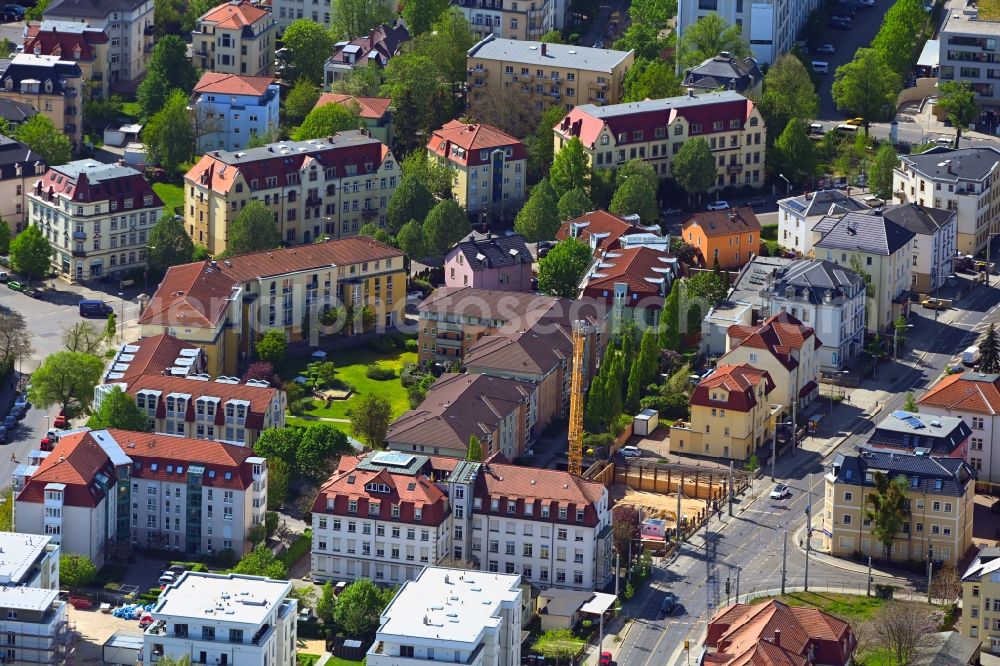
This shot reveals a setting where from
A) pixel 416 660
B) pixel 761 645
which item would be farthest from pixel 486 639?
pixel 761 645

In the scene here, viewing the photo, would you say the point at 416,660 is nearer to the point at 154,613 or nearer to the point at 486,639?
the point at 486,639

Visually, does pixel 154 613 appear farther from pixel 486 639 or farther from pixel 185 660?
pixel 486 639

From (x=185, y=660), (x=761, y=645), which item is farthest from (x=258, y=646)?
(x=761, y=645)

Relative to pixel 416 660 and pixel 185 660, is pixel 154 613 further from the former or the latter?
pixel 416 660

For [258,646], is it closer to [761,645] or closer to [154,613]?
[154,613]

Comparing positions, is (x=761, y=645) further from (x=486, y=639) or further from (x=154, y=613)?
(x=154, y=613)

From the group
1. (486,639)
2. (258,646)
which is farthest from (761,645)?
(258,646)
